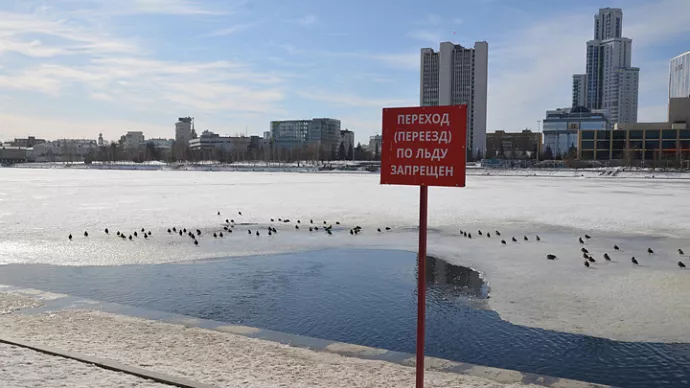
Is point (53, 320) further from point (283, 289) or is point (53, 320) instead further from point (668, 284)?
point (668, 284)

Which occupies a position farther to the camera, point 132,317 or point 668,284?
point 668,284

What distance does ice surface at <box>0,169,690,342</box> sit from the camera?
12062 mm

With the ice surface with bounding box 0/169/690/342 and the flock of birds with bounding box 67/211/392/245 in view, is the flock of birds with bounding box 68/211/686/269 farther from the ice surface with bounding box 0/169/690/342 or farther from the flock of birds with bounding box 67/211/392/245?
the ice surface with bounding box 0/169/690/342

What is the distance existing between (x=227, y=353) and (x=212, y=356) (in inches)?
10.2

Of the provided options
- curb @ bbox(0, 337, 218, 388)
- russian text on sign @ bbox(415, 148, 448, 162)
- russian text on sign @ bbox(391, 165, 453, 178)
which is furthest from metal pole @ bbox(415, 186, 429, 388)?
curb @ bbox(0, 337, 218, 388)

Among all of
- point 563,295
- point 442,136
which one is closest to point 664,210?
point 563,295

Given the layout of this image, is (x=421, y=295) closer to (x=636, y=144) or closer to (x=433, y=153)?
(x=433, y=153)

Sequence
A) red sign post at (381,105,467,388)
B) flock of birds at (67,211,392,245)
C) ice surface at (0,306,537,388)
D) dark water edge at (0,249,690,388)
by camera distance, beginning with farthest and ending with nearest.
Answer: flock of birds at (67,211,392,245) → dark water edge at (0,249,690,388) → ice surface at (0,306,537,388) → red sign post at (381,105,467,388)

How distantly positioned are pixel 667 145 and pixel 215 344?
151m

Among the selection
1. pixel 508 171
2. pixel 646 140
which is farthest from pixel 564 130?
pixel 508 171

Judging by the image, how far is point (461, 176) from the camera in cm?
552

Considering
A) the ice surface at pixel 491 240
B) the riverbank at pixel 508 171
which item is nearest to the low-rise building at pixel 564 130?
the riverbank at pixel 508 171

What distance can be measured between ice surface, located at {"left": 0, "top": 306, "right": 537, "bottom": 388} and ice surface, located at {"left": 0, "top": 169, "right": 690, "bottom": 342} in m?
4.33

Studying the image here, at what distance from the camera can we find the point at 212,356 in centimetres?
851
